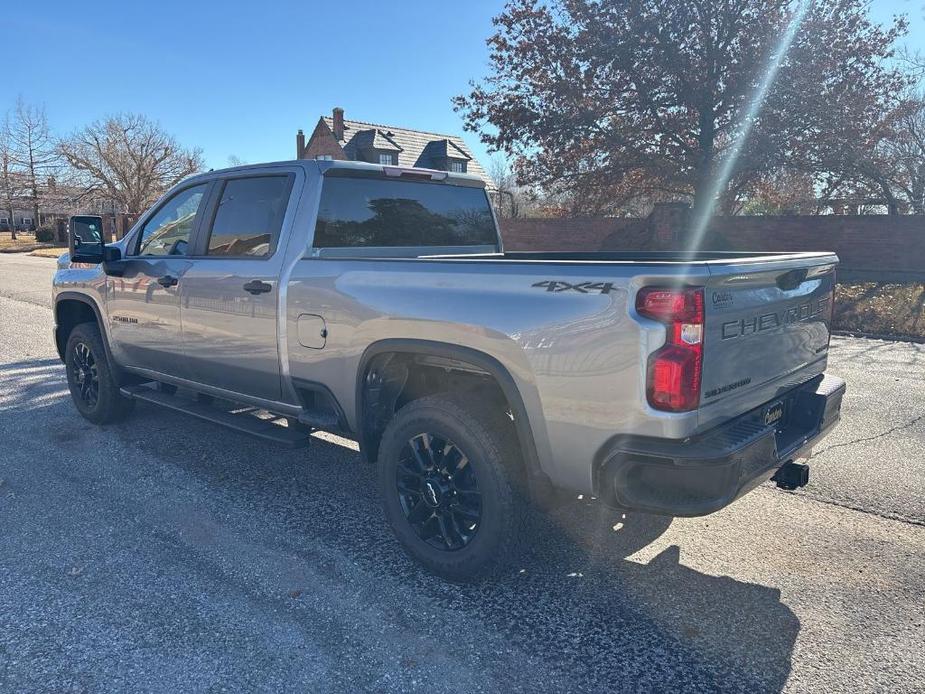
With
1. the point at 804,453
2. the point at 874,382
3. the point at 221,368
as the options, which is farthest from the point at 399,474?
the point at 874,382

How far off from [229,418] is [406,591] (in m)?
1.84

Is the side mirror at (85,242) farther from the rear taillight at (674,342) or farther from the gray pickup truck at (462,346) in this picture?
the rear taillight at (674,342)

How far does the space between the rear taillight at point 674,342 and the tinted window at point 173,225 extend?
3.35 meters

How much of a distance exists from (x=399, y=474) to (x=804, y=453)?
6.51 feet

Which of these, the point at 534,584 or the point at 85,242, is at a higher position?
the point at 85,242

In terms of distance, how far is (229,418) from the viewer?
4426 millimetres

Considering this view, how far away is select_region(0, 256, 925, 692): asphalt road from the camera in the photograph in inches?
105

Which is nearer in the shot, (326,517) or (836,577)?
(836,577)

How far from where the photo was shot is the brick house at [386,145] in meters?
42.9

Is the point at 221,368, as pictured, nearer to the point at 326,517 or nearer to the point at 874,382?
the point at 326,517

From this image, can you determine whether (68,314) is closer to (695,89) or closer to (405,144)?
(695,89)

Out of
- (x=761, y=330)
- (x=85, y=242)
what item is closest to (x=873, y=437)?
(x=761, y=330)

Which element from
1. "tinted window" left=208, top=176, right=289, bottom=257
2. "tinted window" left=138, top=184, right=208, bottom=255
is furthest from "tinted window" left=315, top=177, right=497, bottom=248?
"tinted window" left=138, top=184, right=208, bottom=255

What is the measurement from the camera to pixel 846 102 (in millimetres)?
16344
